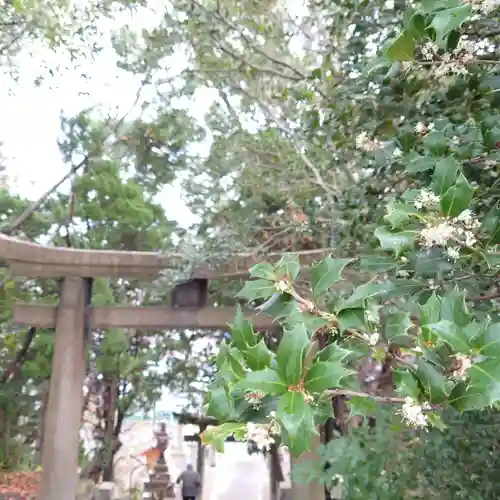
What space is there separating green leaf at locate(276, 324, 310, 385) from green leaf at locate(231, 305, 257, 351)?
141 mm

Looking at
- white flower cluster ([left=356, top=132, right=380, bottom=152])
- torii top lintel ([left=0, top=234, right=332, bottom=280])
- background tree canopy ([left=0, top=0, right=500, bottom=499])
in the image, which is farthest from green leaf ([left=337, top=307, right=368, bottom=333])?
torii top lintel ([left=0, top=234, right=332, bottom=280])

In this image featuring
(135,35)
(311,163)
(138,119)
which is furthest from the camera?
(138,119)

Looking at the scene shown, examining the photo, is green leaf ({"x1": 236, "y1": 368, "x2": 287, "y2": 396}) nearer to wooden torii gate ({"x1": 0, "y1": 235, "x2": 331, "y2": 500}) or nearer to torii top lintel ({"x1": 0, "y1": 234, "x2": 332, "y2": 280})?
torii top lintel ({"x1": 0, "y1": 234, "x2": 332, "y2": 280})

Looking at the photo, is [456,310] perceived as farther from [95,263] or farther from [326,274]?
[95,263]

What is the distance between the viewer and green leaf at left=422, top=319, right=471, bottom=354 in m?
0.67

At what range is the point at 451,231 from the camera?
815mm

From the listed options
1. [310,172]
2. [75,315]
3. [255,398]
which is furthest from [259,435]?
[75,315]

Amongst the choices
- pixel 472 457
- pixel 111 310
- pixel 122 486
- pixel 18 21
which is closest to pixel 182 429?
pixel 122 486

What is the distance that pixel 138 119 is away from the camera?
4.62 meters

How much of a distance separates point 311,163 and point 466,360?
1.91 metres

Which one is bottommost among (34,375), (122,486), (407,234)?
(122,486)

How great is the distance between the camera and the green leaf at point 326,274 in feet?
2.91

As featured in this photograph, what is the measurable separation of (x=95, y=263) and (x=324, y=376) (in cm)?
296

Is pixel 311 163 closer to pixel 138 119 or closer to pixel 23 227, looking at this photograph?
pixel 138 119
